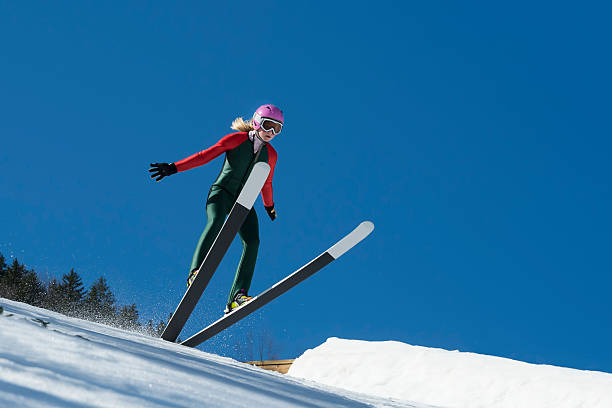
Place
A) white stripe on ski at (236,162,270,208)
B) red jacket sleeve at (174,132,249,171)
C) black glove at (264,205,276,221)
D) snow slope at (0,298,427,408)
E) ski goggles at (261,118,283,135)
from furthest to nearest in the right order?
black glove at (264,205,276,221) < ski goggles at (261,118,283,135) < red jacket sleeve at (174,132,249,171) < white stripe on ski at (236,162,270,208) < snow slope at (0,298,427,408)

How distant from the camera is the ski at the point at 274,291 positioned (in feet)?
14.3

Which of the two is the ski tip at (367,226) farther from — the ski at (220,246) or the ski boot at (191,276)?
the ski boot at (191,276)

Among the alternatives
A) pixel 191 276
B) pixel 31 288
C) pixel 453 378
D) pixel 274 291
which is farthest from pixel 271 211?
pixel 31 288

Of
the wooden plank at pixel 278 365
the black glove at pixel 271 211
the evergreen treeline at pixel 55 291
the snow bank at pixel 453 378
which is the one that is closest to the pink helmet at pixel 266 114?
the black glove at pixel 271 211

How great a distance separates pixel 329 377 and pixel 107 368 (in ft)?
20.0

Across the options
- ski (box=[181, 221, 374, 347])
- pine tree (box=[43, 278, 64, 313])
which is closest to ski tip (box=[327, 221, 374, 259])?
ski (box=[181, 221, 374, 347])

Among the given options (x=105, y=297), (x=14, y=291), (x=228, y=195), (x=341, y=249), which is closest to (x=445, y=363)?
(x=341, y=249)

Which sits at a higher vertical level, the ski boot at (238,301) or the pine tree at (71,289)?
the pine tree at (71,289)

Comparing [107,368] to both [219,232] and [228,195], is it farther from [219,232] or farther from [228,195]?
[228,195]

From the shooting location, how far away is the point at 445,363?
6.64m

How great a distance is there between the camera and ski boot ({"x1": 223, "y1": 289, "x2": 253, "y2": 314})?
4.42 meters

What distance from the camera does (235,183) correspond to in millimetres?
4664

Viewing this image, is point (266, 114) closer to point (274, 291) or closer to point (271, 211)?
point (271, 211)

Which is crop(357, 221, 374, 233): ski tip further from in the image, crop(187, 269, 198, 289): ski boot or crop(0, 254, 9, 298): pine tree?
crop(0, 254, 9, 298): pine tree
